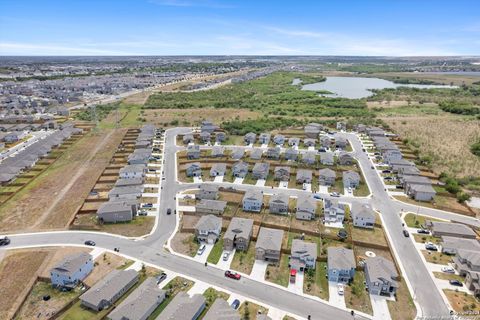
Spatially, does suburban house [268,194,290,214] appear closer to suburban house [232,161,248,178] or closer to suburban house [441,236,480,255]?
suburban house [232,161,248,178]

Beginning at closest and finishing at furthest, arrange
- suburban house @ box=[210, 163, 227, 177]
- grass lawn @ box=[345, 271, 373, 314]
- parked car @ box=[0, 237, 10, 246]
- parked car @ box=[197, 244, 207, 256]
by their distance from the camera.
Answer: grass lawn @ box=[345, 271, 373, 314] < parked car @ box=[197, 244, 207, 256] < parked car @ box=[0, 237, 10, 246] < suburban house @ box=[210, 163, 227, 177]

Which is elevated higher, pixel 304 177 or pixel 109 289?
pixel 304 177

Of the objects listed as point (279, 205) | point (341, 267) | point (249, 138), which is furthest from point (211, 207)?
point (249, 138)

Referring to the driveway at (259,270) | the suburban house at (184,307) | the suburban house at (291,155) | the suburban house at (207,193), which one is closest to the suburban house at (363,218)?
the driveway at (259,270)

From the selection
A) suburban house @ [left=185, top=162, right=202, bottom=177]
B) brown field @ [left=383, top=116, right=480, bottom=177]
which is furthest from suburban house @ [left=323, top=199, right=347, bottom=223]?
brown field @ [left=383, top=116, right=480, bottom=177]

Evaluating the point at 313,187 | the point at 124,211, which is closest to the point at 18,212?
the point at 124,211

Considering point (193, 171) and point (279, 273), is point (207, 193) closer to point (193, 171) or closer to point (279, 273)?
point (193, 171)
